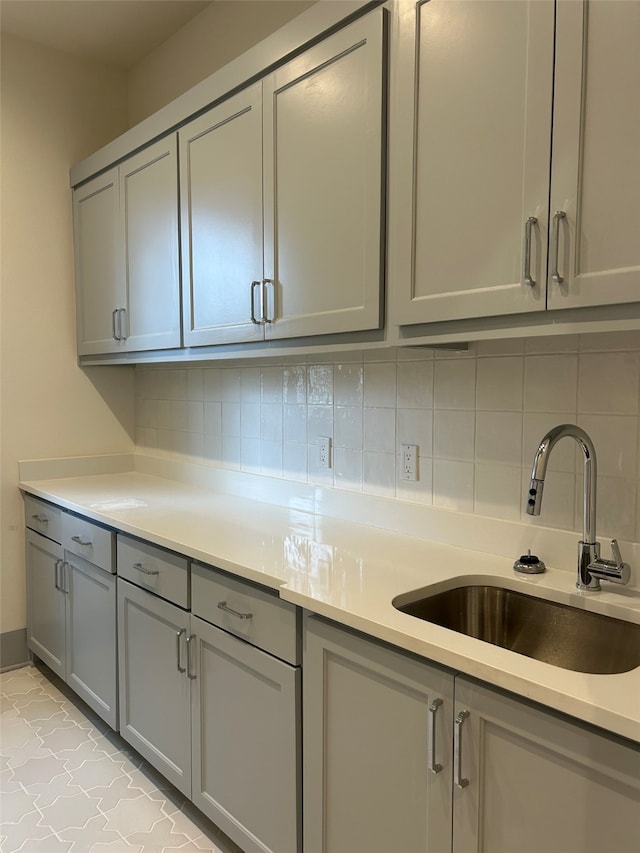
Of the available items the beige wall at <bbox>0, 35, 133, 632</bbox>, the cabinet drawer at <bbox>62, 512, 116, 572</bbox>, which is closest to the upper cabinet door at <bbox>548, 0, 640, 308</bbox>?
the cabinet drawer at <bbox>62, 512, 116, 572</bbox>

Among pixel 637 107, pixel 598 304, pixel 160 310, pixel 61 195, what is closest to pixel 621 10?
pixel 637 107

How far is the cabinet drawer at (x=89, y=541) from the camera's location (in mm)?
2303

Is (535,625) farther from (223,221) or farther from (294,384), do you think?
(223,221)

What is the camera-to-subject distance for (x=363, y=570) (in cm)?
Answer: 163

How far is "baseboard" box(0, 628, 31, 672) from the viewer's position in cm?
305

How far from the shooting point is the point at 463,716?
1161 mm

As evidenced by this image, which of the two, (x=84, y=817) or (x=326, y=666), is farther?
(x=84, y=817)

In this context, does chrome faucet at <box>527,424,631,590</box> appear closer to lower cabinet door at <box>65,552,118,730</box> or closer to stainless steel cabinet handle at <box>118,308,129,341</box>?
lower cabinet door at <box>65,552,118,730</box>

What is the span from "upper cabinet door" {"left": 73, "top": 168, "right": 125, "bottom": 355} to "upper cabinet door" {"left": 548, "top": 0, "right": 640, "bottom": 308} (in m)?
2.03

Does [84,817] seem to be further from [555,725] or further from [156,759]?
[555,725]

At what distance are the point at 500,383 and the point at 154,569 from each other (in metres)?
1.18

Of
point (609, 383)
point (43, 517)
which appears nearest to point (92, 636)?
point (43, 517)

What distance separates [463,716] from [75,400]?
2.59 metres

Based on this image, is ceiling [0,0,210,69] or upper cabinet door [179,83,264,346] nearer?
upper cabinet door [179,83,264,346]
